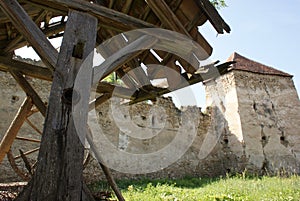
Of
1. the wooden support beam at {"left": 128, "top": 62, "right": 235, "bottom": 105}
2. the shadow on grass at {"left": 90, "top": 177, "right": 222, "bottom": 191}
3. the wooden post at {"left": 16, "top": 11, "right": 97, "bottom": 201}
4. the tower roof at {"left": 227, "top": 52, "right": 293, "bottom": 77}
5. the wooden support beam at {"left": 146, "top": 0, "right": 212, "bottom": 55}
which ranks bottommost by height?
the shadow on grass at {"left": 90, "top": 177, "right": 222, "bottom": 191}

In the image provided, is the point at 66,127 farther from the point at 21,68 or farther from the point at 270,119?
the point at 270,119

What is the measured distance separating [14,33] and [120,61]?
1.95 meters

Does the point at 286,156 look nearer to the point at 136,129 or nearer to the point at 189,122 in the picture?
the point at 189,122

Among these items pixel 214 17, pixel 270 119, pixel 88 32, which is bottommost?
pixel 270 119

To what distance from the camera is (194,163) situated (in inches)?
441

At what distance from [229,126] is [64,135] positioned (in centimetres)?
1128

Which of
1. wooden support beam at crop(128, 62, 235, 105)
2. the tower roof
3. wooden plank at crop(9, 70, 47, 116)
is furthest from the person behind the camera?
the tower roof

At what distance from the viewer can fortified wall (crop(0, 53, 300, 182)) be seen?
33.6 feet

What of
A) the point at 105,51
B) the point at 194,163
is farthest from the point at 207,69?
the point at 194,163

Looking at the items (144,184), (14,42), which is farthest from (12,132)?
(144,184)

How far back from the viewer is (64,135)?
62.0 inches

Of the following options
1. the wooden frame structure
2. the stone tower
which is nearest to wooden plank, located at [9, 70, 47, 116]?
the wooden frame structure

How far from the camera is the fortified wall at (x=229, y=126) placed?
10.2 m

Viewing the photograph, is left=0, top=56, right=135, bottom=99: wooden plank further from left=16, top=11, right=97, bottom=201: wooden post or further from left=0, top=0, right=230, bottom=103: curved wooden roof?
left=16, top=11, right=97, bottom=201: wooden post
